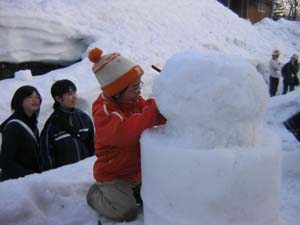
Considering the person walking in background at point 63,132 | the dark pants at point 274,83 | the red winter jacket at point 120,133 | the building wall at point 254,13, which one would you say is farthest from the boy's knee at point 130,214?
the building wall at point 254,13

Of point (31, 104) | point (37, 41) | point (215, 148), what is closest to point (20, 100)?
point (31, 104)

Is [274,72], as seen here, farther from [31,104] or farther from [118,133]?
[118,133]

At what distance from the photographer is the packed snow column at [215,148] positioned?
1.85 meters

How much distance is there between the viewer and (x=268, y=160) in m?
1.91

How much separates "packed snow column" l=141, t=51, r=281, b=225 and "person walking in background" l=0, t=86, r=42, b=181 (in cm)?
209

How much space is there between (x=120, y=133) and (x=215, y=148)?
65 centimetres

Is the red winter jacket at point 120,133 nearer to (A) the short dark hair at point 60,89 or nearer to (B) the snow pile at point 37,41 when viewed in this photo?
(A) the short dark hair at point 60,89

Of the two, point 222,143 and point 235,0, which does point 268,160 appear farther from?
point 235,0

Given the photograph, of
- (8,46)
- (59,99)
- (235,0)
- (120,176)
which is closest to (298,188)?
(120,176)

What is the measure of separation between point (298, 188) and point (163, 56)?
331 inches

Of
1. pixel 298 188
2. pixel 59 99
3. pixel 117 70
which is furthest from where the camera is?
pixel 59 99

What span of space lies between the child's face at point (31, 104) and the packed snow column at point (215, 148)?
7.05 ft

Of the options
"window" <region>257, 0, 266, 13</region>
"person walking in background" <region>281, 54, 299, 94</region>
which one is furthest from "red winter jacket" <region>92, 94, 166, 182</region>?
"window" <region>257, 0, 266, 13</region>

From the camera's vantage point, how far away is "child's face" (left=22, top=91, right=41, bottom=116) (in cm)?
382
